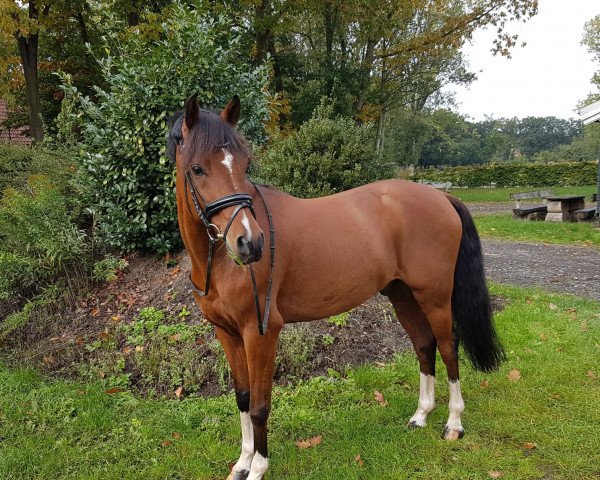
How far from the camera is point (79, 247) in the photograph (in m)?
5.71

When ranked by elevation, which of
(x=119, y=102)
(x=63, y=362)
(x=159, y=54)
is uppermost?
(x=159, y=54)

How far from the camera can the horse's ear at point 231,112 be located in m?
2.33

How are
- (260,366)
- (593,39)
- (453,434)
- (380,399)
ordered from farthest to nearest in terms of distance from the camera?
1. (593,39)
2. (380,399)
3. (453,434)
4. (260,366)

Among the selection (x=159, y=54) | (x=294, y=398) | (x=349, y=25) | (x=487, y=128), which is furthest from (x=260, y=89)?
(x=487, y=128)

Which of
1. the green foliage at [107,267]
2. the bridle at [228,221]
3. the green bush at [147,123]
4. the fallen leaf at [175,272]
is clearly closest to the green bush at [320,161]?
the green bush at [147,123]

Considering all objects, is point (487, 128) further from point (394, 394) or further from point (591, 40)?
point (394, 394)

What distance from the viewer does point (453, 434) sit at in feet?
10.3

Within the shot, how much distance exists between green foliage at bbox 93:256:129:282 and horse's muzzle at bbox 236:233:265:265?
4.15 meters

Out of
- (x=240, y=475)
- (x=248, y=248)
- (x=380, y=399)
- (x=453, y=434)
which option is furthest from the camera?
(x=380, y=399)

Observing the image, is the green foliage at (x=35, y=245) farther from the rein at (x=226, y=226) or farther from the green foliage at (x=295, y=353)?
the rein at (x=226, y=226)

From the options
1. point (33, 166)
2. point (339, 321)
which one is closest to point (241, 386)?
point (339, 321)

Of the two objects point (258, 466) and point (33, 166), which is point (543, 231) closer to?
point (258, 466)

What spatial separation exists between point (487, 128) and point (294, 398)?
116 meters

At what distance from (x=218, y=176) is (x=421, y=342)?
2.16 m
